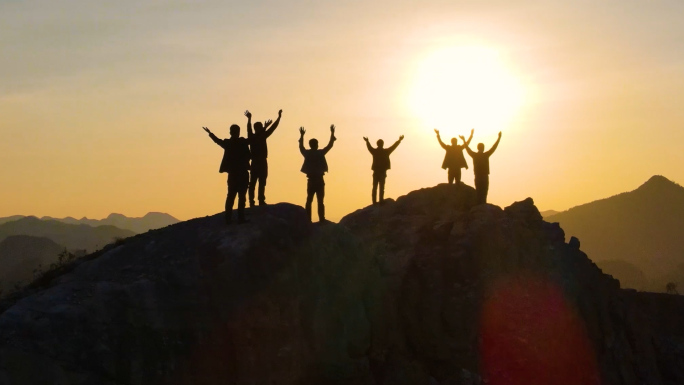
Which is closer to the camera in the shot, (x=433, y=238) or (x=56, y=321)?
(x=56, y=321)

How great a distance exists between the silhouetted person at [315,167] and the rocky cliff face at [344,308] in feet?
2.91

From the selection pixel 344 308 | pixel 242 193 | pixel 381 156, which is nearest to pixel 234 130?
pixel 242 193

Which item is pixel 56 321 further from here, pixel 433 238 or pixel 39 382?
pixel 433 238

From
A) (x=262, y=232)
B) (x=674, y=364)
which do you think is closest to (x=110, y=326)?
(x=262, y=232)

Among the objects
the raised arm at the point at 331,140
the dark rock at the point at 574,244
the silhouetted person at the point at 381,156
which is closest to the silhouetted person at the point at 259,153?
the raised arm at the point at 331,140

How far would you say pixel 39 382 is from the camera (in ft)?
41.1

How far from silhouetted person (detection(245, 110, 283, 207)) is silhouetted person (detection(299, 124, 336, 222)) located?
3.73 feet

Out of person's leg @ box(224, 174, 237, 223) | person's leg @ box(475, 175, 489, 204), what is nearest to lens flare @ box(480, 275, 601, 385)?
person's leg @ box(475, 175, 489, 204)

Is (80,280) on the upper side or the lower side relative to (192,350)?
upper

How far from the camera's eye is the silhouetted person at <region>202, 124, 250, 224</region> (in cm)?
1728

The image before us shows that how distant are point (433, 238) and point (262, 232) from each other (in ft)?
28.5

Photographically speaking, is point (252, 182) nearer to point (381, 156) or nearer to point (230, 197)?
point (230, 197)

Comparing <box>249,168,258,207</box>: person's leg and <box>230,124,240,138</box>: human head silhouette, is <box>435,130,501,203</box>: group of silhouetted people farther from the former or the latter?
<box>230,124,240,138</box>: human head silhouette

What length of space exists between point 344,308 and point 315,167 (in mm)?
3858
